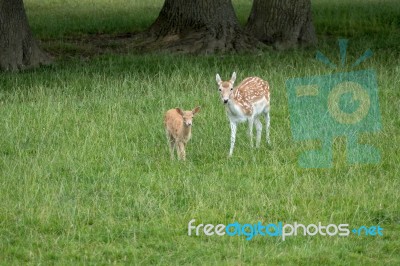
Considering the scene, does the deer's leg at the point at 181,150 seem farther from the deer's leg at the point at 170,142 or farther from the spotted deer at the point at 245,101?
the spotted deer at the point at 245,101

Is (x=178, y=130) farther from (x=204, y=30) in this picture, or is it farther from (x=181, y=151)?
(x=204, y=30)

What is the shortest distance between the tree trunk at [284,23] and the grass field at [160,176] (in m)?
2.69

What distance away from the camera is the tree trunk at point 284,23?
21.2 m

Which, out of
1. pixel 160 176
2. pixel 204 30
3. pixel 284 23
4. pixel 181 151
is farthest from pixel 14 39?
pixel 160 176

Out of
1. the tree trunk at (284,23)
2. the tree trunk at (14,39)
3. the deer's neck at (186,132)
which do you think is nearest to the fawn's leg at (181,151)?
the deer's neck at (186,132)

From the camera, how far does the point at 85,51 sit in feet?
67.9

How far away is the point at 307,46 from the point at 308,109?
703 centimetres

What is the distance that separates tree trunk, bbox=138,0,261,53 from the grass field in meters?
1.68

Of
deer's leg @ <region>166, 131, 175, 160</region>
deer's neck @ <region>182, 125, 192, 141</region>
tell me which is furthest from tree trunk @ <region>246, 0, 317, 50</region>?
deer's neck @ <region>182, 125, 192, 141</region>

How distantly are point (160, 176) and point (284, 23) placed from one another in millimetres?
10806

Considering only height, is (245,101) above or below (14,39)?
above

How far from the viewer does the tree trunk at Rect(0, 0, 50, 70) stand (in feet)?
60.1

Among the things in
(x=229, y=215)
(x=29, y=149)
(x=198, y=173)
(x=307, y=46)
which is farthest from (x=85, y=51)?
(x=229, y=215)

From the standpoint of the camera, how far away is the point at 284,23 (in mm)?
21188
